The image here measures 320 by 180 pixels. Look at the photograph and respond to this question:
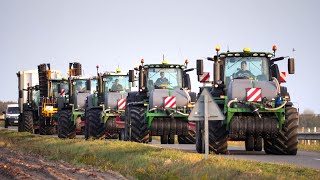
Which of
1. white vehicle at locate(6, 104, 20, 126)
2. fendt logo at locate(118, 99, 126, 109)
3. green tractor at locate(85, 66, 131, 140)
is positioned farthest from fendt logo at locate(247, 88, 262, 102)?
white vehicle at locate(6, 104, 20, 126)

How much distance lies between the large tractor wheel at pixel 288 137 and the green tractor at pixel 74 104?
15179 millimetres

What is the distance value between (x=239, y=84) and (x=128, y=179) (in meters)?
8.19

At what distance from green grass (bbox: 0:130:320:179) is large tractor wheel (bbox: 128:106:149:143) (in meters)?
2.50

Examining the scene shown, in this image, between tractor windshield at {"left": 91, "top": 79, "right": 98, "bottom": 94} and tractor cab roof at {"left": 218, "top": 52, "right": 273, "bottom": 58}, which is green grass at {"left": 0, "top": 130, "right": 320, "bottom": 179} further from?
tractor windshield at {"left": 91, "top": 79, "right": 98, "bottom": 94}

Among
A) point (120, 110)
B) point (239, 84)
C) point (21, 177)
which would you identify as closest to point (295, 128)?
point (239, 84)

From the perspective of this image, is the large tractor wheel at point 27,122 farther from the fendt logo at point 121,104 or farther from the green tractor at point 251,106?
the green tractor at point 251,106

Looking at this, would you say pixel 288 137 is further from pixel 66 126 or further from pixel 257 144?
pixel 66 126

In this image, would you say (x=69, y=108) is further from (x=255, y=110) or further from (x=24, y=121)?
(x=255, y=110)

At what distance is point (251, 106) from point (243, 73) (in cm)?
160

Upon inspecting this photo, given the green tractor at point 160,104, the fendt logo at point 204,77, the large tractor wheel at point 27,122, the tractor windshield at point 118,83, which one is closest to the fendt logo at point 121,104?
the tractor windshield at point 118,83

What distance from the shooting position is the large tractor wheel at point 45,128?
47125mm

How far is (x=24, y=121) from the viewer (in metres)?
47.9

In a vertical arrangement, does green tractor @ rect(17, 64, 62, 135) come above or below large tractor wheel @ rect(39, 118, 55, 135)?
above

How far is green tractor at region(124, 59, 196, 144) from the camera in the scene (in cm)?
2789
